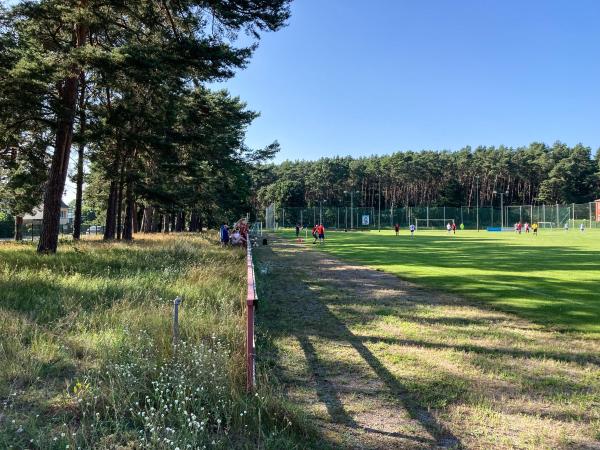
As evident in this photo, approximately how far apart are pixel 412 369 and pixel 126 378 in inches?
130

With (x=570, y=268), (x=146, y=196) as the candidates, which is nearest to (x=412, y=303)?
(x=570, y=268)

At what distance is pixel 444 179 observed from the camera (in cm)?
11750

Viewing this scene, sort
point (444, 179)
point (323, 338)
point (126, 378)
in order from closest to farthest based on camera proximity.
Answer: point (126, 378)
point (323, 338)
point (444, 179)

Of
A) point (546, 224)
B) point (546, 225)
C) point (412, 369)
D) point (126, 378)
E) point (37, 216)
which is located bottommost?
point (412, 369)

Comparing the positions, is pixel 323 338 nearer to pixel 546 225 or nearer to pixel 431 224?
pixel 546 225

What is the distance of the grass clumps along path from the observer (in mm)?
3607

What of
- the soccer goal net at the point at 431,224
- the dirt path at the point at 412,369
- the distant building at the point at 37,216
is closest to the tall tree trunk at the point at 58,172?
the dirt path at the point at 412,369

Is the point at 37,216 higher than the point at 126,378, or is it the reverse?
the point at 37,216

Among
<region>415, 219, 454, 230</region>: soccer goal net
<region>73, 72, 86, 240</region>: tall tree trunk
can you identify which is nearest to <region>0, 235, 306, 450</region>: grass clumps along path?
<region>73, 72, 86, 240</region>: tall tree trunk

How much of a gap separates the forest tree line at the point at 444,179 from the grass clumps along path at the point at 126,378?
103m

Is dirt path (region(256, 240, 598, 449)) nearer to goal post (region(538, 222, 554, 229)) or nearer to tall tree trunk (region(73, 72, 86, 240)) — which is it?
tall tree trunk (region(73, 72, 86, 240))

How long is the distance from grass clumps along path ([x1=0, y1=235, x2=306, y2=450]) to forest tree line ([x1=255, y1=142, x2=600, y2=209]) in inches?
4040

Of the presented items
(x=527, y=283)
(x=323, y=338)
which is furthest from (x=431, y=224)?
Answer: (x=323, y=338)

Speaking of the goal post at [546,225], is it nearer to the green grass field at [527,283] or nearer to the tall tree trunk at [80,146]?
the green grass field at [527,283]
